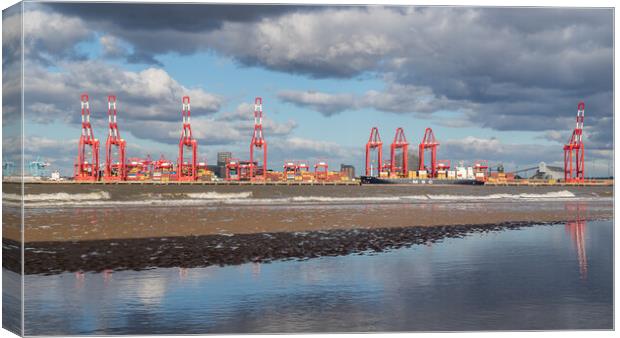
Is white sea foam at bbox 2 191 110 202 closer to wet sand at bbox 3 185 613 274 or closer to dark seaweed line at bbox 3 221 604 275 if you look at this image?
wet sand at bbox 3 185 613 274

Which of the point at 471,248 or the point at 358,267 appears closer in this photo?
the point at 358,267

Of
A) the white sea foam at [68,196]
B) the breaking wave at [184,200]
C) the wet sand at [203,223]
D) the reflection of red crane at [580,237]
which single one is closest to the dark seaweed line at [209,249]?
the wet sand at [203,223]

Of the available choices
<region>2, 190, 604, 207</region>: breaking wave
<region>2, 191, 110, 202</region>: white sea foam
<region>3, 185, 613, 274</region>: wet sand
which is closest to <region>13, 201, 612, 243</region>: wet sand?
<region>3, 185, 613, 274</region>: wet sand

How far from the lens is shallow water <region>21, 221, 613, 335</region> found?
10.4m

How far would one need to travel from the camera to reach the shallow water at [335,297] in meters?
10.4

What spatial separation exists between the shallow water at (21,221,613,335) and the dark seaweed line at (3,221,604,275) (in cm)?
111

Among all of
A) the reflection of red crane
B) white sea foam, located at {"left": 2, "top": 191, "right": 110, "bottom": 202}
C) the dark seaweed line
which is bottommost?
the reflection of red crane

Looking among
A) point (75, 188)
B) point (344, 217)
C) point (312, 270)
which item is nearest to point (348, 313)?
point (312, 270)

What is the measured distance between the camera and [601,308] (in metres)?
11.8

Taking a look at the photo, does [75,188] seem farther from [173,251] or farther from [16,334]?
[16,334]

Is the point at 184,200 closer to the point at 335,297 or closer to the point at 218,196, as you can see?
the point at 218,196

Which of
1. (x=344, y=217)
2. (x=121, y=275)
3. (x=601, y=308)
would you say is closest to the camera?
(x=601, y=308)

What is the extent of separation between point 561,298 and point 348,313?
4.72 m

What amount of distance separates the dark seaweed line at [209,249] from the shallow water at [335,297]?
111 cm
